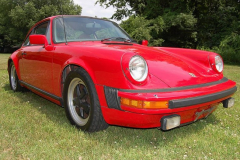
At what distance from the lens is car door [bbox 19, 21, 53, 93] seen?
3191 mm

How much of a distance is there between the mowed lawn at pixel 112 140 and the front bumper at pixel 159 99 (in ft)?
0.85

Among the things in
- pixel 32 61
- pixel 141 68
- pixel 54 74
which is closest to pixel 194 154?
pixel 141 68

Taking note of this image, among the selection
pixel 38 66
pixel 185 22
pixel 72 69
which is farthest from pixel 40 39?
pixel 185 22

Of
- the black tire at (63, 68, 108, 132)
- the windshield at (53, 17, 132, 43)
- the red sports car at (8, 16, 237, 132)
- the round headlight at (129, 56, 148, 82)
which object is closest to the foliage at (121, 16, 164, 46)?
the windshield at (53, 17, 132, 43)

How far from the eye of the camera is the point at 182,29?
17250mm

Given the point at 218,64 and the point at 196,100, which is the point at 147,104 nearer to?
A: the point at 196,100

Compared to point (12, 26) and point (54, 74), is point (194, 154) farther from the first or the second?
point (12, 26)

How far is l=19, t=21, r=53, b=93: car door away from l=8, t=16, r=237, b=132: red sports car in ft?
0.05

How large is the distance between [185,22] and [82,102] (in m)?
15.5

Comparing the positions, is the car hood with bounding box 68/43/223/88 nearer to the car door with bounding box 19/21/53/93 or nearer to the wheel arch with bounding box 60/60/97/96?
the wheel arch with bounding box 60/60/97/96

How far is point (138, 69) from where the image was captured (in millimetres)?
2178

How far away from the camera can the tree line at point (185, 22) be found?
617 inches

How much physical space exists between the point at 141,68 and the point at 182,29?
1618cm

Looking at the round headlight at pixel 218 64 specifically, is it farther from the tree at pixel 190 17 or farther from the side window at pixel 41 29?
the tree at pixel 190 17
